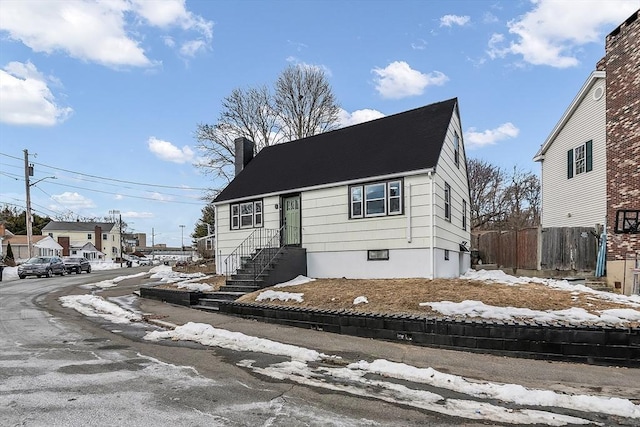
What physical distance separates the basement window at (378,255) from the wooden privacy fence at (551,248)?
22.6 feet

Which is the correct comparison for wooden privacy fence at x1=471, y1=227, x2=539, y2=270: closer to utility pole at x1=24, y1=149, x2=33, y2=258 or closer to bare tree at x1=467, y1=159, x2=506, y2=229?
bare tree at x1=467, y1=159, x2=506, y2=229

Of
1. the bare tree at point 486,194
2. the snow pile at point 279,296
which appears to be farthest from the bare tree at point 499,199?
the snow pile at point 279,296

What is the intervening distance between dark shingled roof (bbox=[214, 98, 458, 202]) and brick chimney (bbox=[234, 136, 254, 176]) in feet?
4.39

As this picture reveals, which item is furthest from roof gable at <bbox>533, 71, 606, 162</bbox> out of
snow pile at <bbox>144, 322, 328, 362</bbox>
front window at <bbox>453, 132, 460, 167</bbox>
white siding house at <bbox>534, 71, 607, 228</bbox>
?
snow pile at <bbox>144, 322, 328, 362</bbox>

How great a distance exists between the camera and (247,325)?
9.59 metres

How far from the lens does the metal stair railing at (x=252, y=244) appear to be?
1586cm

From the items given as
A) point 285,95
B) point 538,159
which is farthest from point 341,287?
point 285,95

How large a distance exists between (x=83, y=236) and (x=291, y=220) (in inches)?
3081

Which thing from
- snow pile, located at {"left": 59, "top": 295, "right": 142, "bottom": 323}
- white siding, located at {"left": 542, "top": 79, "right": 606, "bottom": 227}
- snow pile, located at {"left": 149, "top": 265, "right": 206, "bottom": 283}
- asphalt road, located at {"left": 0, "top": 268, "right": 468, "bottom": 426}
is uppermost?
white siding, located at {"left": 542, "top": 79, "right": 606, "bottom": 227}

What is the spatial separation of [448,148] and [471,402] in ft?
36.5

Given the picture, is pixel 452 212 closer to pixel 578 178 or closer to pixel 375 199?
pixel 375 199

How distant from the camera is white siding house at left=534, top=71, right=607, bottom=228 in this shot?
16453 mm

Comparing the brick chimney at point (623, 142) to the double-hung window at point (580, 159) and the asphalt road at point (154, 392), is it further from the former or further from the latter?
the asphalt road at point (154, 392)

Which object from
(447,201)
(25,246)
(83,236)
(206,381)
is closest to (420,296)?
(447,201)
